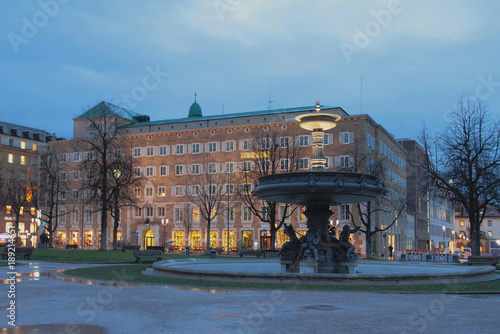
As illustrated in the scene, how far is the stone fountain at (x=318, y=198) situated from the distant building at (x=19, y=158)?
79.6m

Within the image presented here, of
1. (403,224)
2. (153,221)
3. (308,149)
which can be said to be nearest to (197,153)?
(153,221)

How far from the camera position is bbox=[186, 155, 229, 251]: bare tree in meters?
72.4

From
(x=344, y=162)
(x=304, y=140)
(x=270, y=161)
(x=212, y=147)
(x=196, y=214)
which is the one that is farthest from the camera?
(x=212, y=147)

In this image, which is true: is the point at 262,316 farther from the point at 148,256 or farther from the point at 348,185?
the point at 148,256

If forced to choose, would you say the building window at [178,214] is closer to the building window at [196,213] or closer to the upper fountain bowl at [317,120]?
the building window at [196,213]

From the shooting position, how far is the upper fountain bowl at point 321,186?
1800 centimetres

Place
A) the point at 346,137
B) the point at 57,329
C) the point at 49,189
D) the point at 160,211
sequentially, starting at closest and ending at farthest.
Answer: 1. the point at 57,329
2. the point at 49,189
3. the point at 346,137
4. the point at 160,211

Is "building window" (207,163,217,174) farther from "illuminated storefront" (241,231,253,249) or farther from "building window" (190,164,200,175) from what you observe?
"illuminated storefront" (241,231,253,249)

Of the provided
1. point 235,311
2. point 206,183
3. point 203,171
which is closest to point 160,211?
point 206,183

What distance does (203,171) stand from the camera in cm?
7556

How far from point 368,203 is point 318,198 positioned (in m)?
33.3

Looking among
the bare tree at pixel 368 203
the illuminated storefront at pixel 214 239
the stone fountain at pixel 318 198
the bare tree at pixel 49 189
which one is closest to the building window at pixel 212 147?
the illuminated storefront at pixel 214 239

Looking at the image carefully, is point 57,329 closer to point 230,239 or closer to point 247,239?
point 247,239

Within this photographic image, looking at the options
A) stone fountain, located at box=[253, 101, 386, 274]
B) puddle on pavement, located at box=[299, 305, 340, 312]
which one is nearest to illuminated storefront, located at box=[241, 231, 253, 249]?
stone fountain, located at box=[253, 101, 386, 274]
